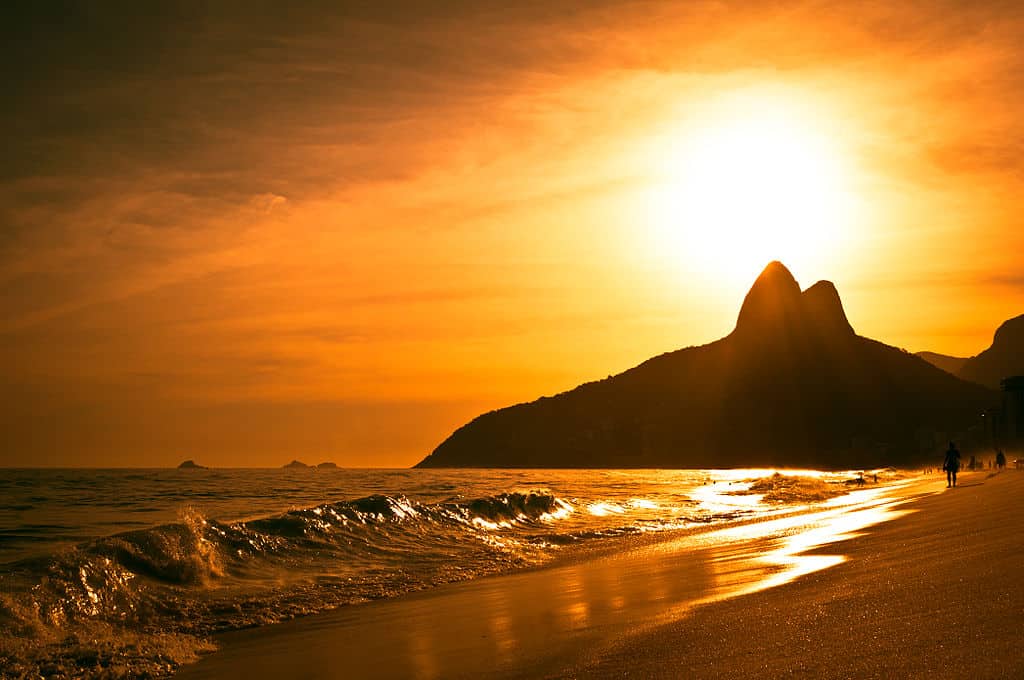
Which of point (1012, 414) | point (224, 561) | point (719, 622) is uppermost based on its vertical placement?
point (1012, 414)

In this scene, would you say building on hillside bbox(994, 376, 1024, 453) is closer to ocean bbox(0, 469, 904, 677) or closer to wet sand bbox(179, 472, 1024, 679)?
ocean bbox(0, 469, 904, 677)

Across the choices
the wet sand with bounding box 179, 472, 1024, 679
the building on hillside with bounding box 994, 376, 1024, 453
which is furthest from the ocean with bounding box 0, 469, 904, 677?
the building on hillside with bounding box 994, 376, 1024, 453

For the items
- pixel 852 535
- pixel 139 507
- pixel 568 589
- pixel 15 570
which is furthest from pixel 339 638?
pixel 139 507

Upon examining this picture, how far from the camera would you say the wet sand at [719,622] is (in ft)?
21.6

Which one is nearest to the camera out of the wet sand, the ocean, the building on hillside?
the wet sand

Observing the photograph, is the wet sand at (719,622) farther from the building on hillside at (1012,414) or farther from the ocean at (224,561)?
the building on hillside at (1012,414)

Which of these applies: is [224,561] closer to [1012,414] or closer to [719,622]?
[719,622]

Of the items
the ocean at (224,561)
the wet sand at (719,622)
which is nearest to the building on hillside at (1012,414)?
the ocean at (224,561)

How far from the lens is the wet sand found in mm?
6590

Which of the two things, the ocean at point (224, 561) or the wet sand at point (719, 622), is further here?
the ocean at point (224, 561)

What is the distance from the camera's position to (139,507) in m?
40.2

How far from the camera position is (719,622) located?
8.85 meters

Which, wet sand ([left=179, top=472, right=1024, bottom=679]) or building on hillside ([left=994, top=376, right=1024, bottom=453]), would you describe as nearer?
wet sand ([left=179, top=472, right=1024, bottom=679])

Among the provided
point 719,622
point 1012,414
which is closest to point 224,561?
point 719,622
